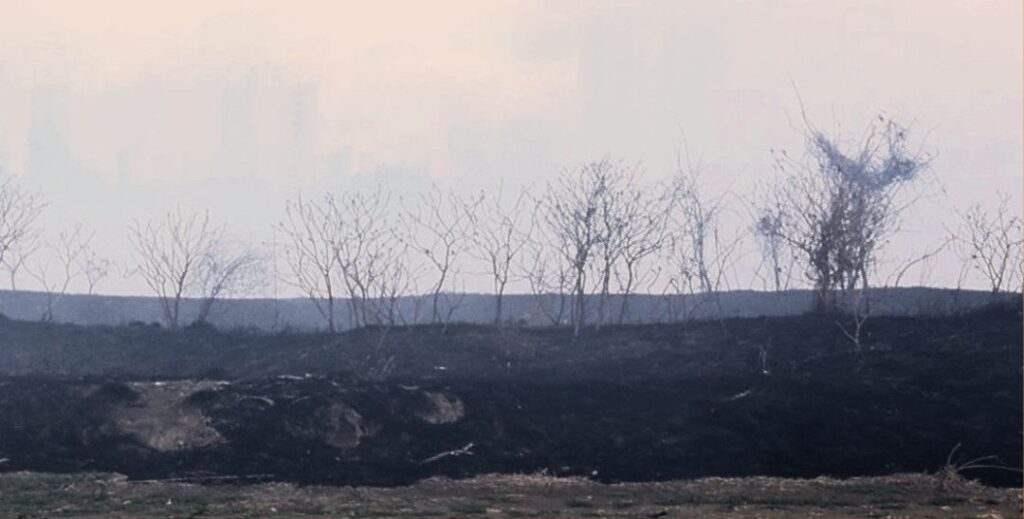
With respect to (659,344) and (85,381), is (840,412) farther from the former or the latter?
(85,381)

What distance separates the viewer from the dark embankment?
17.2m

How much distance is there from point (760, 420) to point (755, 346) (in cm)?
518

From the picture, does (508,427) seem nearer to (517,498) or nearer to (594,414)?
(594,414)

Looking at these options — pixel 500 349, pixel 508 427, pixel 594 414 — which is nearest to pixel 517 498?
pixel 508 427

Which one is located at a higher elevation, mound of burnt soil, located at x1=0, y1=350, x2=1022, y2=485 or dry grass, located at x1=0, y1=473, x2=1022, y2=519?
mound of burnt soil, located at x1=0, y1=350, x2=1022, y2=485

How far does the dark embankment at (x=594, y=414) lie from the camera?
17250 millimetres

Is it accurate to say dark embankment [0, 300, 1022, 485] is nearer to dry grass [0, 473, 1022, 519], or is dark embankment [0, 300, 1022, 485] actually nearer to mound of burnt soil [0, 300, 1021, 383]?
mound of burnt soil [0, 300, 1021, 383]

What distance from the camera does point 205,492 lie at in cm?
1522

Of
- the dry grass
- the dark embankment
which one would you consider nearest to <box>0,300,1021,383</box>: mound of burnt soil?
the dark embankment

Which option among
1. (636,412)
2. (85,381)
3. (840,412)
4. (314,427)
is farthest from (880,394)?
(85,381)

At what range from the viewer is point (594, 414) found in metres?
19.5

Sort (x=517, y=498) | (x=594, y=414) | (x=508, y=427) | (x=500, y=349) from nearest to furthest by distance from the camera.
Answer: (x=517, y=498), (x=508, y=427), (x=594, y=414), (x=500, y=349)

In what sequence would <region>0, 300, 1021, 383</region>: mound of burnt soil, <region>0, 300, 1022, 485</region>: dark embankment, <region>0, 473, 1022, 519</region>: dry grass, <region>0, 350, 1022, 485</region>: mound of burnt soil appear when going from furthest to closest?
<region>0, 300, 1021, 383</region>: mound of burnt soil < <region>0, 300, 1022, 485</region>: dark embankment < <region>0, 350, 1022, 485</region>: mound of burnt soil < <region>0, 473, 1022, 519</region>: dry grass

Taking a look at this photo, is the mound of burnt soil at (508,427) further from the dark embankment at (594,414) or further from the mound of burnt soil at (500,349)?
the mound of burnt soil at (500,349)
